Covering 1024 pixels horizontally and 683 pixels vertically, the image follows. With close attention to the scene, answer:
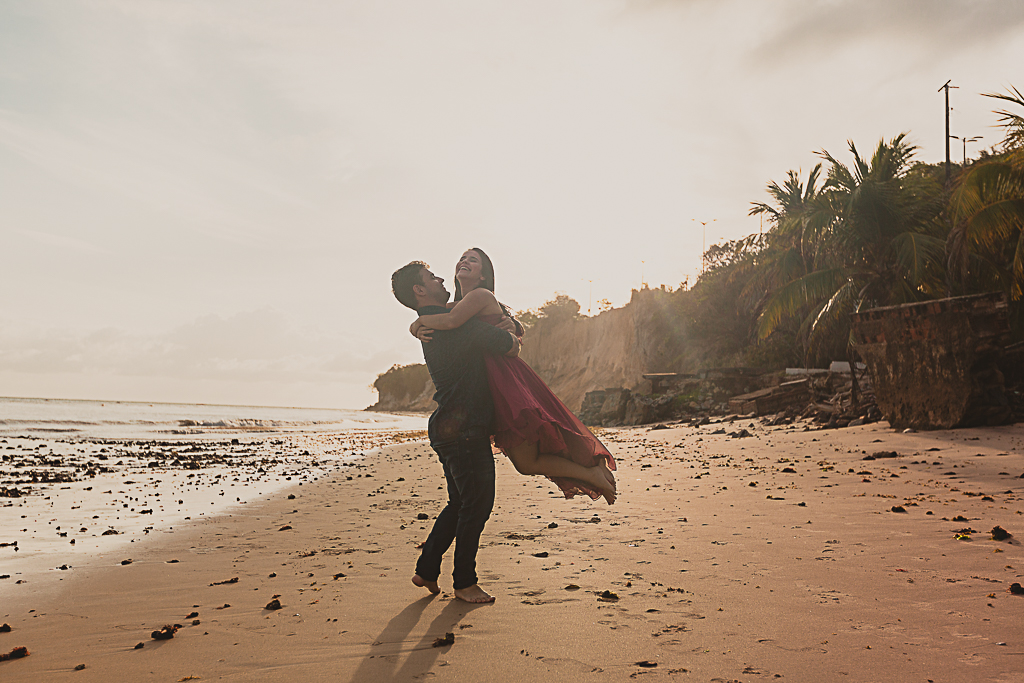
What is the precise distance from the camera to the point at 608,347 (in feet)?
168

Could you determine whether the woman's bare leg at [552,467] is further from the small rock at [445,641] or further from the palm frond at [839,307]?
the palm frond at [839,307]

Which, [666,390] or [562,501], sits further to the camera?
[666,390]

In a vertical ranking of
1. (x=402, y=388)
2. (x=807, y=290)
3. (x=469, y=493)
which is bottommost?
(x=469, y=493)

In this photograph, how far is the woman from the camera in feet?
11.6

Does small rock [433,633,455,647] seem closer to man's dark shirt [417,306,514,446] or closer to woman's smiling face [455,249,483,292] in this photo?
man's dark shirt [417,306,514,446]

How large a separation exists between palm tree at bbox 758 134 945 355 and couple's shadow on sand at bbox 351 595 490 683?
17578 mm

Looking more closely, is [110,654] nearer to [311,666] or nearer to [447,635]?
[311,666]

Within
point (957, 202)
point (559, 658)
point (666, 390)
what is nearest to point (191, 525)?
point (559, 658)

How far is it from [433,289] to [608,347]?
4792 centimetres

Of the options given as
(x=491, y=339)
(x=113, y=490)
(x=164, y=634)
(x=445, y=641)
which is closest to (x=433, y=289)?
(x=491, y=339)

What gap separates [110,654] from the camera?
2.93m

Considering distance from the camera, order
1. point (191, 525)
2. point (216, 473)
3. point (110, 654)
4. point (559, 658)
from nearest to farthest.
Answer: point (559, 658) < point (110, 654) < point (191, 525) < point (216, 473)

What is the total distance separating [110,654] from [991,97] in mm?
16192

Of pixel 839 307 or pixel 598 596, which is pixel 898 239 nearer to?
pixel 839 307
